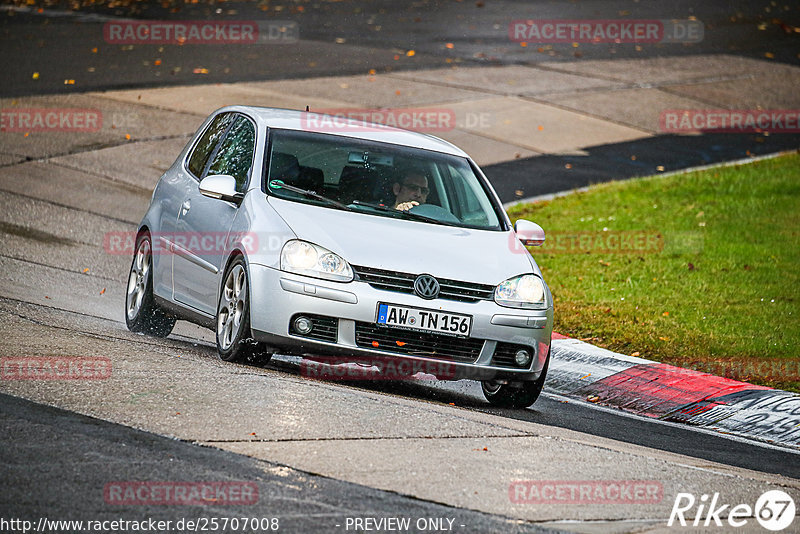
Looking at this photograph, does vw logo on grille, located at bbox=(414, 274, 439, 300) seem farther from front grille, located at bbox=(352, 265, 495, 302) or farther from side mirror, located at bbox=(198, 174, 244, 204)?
side mirror, located at bbox=(198, 174, 244, 204)

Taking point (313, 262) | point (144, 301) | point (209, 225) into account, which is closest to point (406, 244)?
point (313, 262)

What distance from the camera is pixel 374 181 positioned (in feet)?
27.8

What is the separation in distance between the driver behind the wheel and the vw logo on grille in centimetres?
101

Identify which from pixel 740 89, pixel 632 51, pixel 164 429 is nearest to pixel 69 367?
pixel 164 429

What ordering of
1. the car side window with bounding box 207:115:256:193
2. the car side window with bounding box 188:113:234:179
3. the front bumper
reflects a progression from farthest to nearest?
the car side window with bounding box 188:113:234:179 → the car side window with bounding box 207:115:256:193 → the front bumper

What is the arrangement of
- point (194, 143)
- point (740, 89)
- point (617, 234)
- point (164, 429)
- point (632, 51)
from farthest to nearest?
1. point (632, 51)
2. point (740, 89)
3. point (617, 234)
4. point (194, 143)
5. point (164, 429)

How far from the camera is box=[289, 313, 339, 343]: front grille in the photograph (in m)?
7.40

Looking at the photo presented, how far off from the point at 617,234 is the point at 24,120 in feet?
28.6

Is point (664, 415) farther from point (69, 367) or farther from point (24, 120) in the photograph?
point (24, 120)

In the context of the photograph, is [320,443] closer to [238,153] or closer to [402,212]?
[402,212]

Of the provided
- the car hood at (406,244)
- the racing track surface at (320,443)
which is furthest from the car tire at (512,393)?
the car hood at (406,244)

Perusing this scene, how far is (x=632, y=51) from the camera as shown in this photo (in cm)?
2739

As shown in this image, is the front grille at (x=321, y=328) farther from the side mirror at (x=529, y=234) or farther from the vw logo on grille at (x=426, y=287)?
the side mirror at (x=529, y=234)

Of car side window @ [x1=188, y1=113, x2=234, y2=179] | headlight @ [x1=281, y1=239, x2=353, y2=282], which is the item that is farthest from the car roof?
headlight @ [x1=281, y1=239, x2=353, y2=282]
